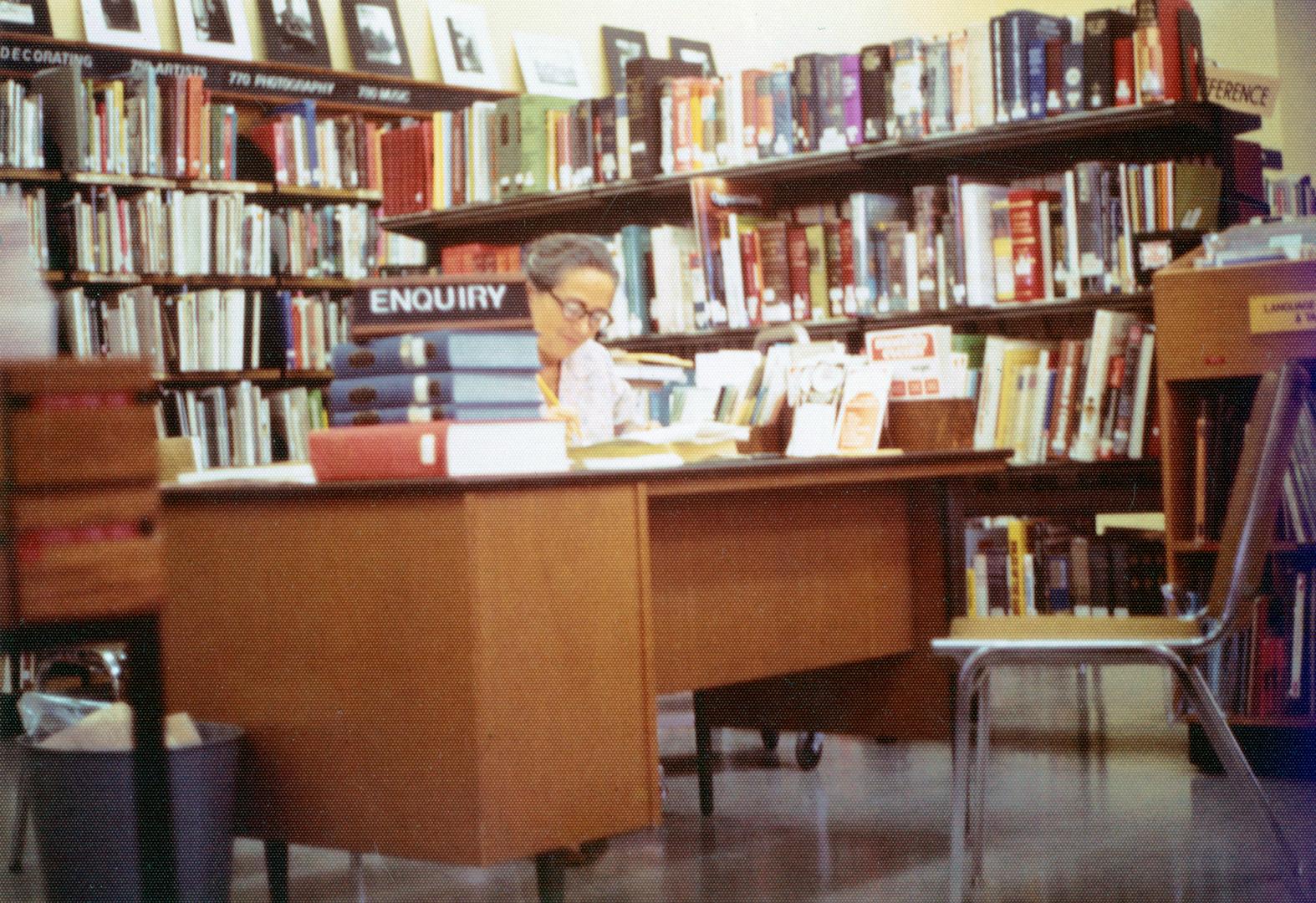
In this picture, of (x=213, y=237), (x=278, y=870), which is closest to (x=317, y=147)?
(x=213, y=237)

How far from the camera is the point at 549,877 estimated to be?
Answer: 7.07ft

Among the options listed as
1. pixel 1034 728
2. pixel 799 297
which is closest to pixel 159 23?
pixel 799 297

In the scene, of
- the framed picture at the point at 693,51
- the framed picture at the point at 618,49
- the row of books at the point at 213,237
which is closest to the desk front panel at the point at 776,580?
the row of books at the point at 213,237

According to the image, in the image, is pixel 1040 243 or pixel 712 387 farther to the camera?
pixel 1040 243

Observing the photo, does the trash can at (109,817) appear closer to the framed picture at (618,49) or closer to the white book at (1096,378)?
the white book at (1096,378)

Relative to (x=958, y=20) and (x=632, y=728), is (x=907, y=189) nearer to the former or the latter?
(x=632, y=728)

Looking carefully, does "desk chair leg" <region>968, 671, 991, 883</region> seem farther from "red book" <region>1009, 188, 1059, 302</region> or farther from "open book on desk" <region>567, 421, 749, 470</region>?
"red book" <region>1009, 188, 1059, 302</region>

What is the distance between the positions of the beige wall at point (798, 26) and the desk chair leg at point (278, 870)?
17.5ft

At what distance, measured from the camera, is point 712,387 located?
145 inches

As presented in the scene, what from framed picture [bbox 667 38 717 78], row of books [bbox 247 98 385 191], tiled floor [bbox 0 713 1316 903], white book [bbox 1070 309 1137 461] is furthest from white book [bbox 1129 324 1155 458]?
framed picture [bbox 667 38 717 78]

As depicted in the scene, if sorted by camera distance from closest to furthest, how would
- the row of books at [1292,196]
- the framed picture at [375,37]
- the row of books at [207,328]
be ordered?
1. the row of books at [207,328]
2. the row of books at [1292,196]
3. the framed picture at [375,37]

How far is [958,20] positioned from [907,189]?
4174 mm

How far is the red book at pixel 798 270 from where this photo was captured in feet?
15.6

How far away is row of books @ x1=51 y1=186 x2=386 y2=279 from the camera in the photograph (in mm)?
5906
